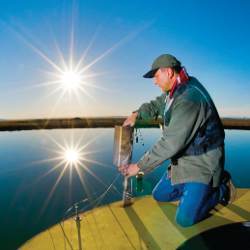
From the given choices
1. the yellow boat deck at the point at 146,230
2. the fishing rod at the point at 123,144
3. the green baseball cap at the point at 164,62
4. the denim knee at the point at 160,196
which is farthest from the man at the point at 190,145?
the fishing rod at the point at 123,144

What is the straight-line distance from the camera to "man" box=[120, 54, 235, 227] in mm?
3281

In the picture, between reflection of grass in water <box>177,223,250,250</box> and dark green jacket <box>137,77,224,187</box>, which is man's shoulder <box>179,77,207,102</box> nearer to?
dark green jacket <box>137,77,224,187</box>

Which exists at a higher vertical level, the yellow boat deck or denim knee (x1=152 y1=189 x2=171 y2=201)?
Answer: denim knee (x1=152 y1=189 x2=171 y2=201)

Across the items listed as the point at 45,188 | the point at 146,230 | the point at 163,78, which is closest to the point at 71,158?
the point at 45,188

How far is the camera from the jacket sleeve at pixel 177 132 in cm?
324

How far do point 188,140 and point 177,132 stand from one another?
0.62 feet

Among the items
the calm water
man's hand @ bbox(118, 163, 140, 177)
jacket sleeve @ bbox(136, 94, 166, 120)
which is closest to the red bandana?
man's hand @ bbox(118, 163, 140, 177)

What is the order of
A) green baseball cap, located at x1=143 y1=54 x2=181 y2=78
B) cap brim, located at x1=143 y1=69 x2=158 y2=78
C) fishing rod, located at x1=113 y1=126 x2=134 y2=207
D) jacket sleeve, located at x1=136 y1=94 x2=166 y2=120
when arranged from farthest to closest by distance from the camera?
fishing rod, located at x1=113 y1=126 x2=134 y2=207 → jacket sleeve, located at x1=136 y1=94 x2=166 y2=120 → cap brim, located at x1=143 y1=69 x2=158 y2=78 → green baseball cap, located at x1=143 y1=54 x2=181 y2=78

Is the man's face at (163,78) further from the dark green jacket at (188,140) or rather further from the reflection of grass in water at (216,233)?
the reflection of grass in water at (216,233)

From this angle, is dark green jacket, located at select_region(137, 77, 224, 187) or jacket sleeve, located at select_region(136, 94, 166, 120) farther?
jacket sleeve, located at select_region(136, 94, 166, 120)

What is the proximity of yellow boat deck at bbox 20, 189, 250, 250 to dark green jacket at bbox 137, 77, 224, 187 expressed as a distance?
4.77 ft

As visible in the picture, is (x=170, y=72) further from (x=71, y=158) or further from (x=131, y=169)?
(x=71, y=158)

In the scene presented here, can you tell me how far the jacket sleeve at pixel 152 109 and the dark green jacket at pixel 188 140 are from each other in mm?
1260

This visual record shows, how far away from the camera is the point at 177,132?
3.24 m
